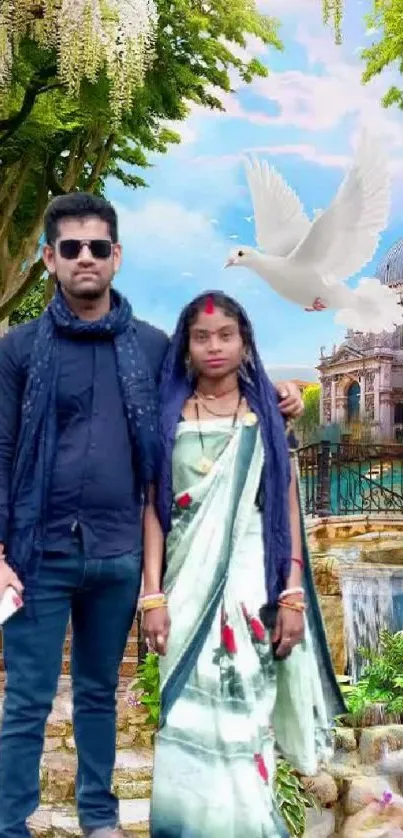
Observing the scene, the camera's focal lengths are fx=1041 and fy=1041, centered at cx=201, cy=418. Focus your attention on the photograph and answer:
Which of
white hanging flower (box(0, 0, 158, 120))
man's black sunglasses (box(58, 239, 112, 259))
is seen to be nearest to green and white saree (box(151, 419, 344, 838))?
man's black sunglasses (box(58, 239, 112, 259))

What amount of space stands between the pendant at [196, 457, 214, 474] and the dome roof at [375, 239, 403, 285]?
8.07 metres

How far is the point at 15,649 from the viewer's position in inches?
92.1

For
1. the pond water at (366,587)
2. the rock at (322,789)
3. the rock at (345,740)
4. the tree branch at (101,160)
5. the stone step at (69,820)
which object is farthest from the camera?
the tree branch at (101,160)

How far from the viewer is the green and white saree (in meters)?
2.32

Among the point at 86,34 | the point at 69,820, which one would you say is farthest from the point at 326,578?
the point at 69,820

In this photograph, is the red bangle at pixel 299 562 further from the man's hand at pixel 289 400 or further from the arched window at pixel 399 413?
the arched window at pixel 399 413

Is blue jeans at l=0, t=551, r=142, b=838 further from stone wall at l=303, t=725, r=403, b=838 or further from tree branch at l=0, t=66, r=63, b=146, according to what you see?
tree branch at l=0, t=66, r=63, b=146

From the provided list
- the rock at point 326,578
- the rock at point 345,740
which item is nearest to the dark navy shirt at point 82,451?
the rock at point 345,740

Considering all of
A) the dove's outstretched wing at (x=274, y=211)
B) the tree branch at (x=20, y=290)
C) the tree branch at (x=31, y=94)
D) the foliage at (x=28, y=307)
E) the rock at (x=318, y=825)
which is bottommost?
the rock at (x=318, y=825)

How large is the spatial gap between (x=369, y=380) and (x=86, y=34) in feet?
14.9

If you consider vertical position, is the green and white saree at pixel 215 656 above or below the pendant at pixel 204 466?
below

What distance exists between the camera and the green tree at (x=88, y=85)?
660 centimetres

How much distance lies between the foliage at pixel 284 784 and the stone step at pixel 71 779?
0.72ft

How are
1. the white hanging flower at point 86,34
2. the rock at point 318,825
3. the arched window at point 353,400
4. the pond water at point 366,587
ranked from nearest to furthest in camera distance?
the rock at point 318,825 → the white hanging flower at point 86,34 → the pond water at point 366,587 → the arched window at point 353,400
